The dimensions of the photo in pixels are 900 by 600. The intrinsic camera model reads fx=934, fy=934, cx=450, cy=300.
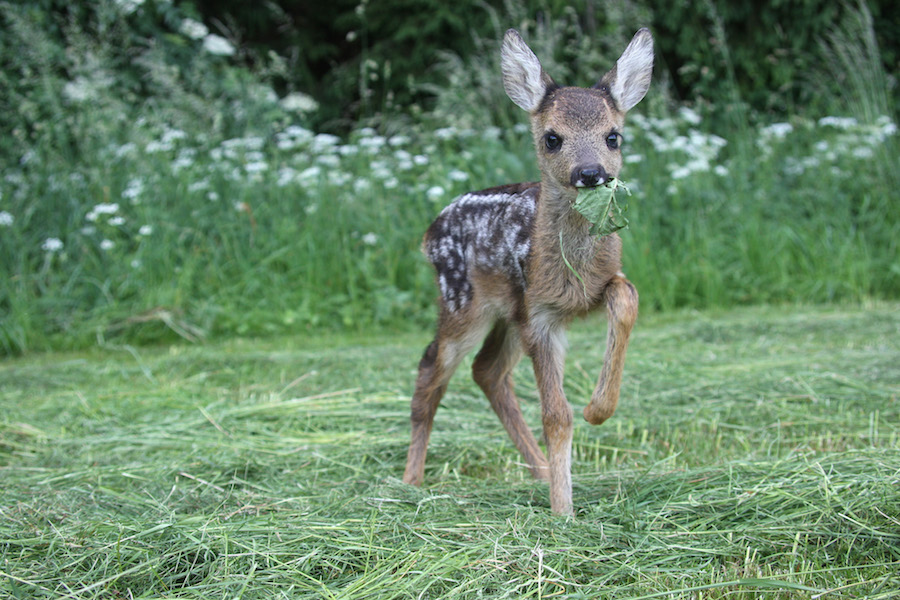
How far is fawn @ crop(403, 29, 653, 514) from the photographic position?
3.38 metres

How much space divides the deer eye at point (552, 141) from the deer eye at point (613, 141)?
0.60 feet

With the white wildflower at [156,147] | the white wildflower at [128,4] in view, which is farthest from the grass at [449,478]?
the white wildflower at [128,4]

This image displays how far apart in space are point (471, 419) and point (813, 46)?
767cm

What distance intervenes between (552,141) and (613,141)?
0.23 meters

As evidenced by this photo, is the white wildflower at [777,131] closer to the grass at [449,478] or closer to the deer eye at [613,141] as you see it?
the grass at [449,478]

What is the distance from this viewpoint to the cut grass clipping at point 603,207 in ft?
10.3

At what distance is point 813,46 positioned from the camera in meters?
10.4

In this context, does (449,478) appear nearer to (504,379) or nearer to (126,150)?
(504,379)

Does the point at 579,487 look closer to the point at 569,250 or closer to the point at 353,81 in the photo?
the point at 569,250

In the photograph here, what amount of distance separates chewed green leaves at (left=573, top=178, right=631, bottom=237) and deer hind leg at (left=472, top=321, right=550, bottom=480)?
0.96 m

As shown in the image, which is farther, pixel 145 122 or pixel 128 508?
pixel 145 122

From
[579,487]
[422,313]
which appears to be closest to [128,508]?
[579,487]

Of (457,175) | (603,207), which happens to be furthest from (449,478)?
(457,175)

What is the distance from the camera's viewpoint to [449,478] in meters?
4.00
